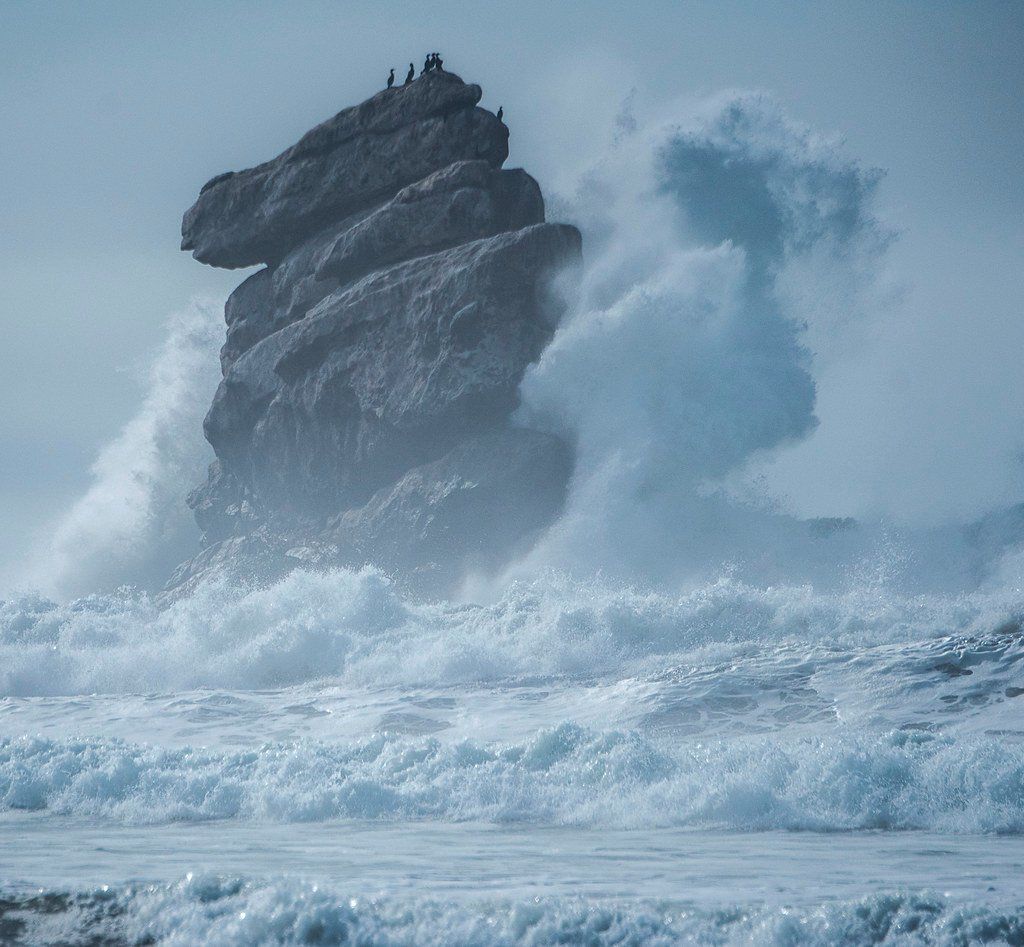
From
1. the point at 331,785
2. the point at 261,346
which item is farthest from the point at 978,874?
the point at 261,346

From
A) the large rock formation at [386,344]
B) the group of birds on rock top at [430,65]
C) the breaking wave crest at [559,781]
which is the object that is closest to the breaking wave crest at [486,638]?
the breaking wave crest at [559,781]

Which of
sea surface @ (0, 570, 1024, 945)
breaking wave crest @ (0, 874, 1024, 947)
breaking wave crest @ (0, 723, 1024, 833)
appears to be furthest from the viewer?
breaking wave crest @ (0, 723, 1024, 833)

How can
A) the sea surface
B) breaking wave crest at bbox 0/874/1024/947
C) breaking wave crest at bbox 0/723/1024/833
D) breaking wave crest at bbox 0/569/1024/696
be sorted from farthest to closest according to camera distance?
breaking wave crest at bbox 0/569/1024/696
breaking wave crest at bbox 0/723/1024/833
the sea surface
breaking wave crest at bbox 0/874/1024/947

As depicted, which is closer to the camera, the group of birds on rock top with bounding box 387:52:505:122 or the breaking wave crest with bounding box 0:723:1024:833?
the breaking wave crest with bounding box 0:723:1024:833

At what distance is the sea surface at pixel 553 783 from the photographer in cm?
459

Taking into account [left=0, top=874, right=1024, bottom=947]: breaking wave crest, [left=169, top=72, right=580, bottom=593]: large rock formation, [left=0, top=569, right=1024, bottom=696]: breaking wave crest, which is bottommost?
[left=0, top=874, right=1024, bottom=947]: breaking wave crest

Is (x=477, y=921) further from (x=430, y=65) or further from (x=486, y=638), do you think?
(x=430, y=65)

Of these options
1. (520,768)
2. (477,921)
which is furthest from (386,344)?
(477,921)

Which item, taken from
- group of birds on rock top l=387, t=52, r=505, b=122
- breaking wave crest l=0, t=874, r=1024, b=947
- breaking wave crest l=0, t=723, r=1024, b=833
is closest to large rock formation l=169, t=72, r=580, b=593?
group of birds on rock top l=387, t=52, r=505, b=122

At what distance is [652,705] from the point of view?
12.5 metres

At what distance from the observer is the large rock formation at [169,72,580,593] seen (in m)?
33.8

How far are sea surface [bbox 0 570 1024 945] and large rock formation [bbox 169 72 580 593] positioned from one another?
1437 centimetres

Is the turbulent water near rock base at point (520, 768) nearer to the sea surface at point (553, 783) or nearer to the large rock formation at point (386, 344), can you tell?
the sea surface at point (553, 783)

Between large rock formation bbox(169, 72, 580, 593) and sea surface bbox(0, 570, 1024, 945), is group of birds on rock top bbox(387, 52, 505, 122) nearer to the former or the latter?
large rock formation bbox(169, 72, 580, 593)
